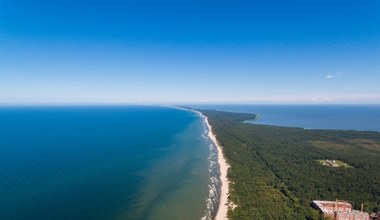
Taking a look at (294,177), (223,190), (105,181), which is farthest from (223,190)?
(105,181)

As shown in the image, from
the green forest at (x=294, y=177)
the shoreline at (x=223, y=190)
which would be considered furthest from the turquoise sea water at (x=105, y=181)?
the green forest at (x=294, y=177)

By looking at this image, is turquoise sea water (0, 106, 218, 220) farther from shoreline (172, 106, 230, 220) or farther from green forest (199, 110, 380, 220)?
green forest (199, 110, 380, 220)

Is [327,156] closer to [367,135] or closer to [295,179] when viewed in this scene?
[295,179]

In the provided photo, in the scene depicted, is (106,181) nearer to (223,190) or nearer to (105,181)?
(105,181)

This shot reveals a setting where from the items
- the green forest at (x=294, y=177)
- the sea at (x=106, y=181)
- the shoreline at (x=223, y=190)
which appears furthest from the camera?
the green forest at (x=294, y=177)

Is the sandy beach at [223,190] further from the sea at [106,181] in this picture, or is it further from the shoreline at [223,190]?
the sea at [106,181]

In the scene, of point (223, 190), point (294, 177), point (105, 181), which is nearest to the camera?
point (223, 190)

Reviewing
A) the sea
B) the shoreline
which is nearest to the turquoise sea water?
the sea

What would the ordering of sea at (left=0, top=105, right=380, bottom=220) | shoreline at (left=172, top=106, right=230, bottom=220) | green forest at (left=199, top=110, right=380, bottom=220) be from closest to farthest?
sea at (left=0, top=105, right=380, bottom=220) → shoreline at (left=172, top=106, right=230, bottom=220) → green forest at (left=199, top=110, right=380, bottom=220)
